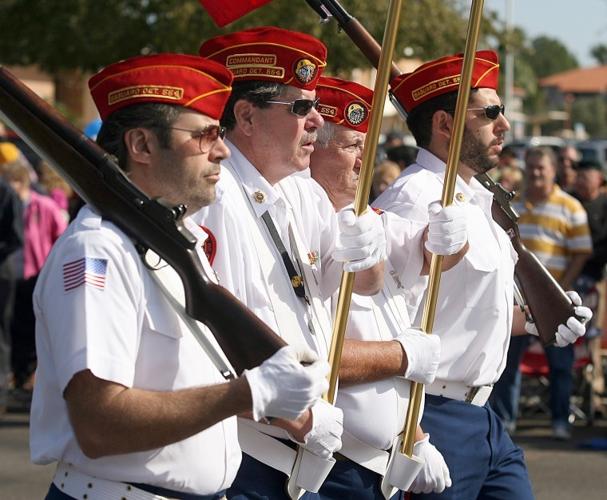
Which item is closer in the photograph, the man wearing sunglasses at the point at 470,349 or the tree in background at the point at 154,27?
the man wearing sunglasses at the point at 470,349

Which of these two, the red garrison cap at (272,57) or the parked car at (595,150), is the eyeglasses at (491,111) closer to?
the red garrison cap at (272,57)

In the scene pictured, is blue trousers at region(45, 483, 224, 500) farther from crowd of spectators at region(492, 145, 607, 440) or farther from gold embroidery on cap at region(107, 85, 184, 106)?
crowd of spectators at region(492, 145, 607, 440)

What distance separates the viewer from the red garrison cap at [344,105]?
191 inches

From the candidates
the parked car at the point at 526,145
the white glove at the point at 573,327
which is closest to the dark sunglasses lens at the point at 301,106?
the white glove at the point at 573,327

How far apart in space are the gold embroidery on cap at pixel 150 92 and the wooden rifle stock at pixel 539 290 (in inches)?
86.1

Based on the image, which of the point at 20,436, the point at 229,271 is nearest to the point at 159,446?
the point at 229,271

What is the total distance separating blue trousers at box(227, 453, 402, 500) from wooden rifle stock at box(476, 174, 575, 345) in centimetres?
118

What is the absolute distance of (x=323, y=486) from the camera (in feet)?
14.1

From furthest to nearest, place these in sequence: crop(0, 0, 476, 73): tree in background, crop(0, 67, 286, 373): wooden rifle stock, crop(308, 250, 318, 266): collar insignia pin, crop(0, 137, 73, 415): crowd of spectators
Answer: crop(0, 0, 476, 73): tree in background → crop(0, 137, 73, 415): crowd of spectators → crop(308, 250, 318, 266): collar insignia pin → crop(0, 67, 286, 373): wooden rifle stock

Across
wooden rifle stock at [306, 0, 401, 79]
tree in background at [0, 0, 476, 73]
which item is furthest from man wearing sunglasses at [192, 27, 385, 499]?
tree in background at [0, 0, 476, 73]

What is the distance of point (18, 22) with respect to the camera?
25.3 metres

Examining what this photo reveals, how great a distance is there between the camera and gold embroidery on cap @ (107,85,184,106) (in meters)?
3.35

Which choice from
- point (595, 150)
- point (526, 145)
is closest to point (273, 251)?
point (526, 145)

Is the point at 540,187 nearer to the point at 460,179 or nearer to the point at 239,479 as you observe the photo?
the point at 460,179
